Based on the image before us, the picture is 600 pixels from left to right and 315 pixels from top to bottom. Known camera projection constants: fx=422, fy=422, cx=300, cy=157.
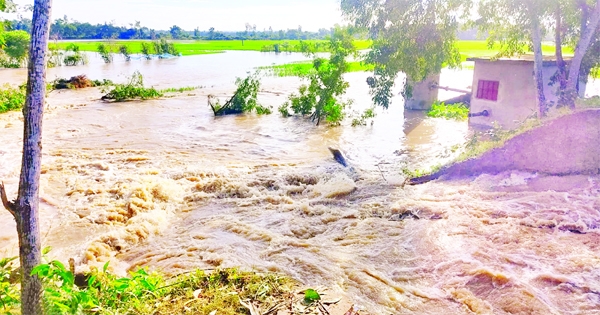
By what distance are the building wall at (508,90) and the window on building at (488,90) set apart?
119 millimetres

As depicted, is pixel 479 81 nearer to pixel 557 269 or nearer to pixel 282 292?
pixel 557 269

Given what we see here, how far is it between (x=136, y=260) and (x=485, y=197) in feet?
19.3

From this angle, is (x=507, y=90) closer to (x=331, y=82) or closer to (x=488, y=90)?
(x=488, y=90)

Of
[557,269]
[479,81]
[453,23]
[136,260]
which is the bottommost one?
[136,260]

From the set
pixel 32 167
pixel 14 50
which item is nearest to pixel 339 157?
pixel 32 167

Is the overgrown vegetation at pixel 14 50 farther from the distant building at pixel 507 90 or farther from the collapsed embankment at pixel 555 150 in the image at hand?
the collapsed embankment at pixel 555 150

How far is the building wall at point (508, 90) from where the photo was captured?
1393cm

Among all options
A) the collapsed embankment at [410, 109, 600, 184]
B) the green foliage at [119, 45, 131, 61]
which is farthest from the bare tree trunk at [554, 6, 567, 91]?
the green foliage at [119, 45, 131, 61]

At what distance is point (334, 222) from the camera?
23.8ft

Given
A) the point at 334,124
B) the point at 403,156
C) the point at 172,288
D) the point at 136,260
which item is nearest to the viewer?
the point at 172,288

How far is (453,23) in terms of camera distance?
1130 cm

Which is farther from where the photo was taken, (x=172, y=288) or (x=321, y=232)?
(x=321, y=232)

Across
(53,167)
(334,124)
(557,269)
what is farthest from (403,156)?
(53,167)

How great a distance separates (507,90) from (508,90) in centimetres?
4
